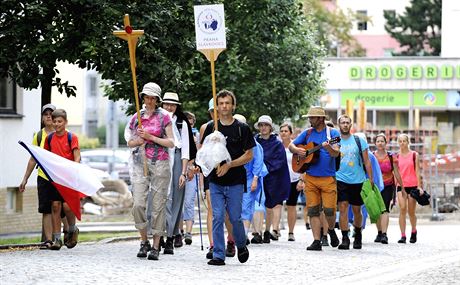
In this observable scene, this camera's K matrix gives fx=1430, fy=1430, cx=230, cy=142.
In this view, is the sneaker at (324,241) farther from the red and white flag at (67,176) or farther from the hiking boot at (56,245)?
the hiking boot at (56,245)

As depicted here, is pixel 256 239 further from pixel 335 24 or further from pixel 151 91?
pixel 335 24

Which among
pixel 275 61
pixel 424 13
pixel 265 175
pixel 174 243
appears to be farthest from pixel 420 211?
pixel 424 13

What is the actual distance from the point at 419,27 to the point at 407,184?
6163cm

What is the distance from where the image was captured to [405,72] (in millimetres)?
62312

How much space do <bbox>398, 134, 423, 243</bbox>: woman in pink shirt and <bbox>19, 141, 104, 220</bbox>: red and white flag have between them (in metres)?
5.56

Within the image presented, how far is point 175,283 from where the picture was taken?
12711 mm

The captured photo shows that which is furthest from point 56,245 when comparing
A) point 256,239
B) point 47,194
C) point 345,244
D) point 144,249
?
point 345,244

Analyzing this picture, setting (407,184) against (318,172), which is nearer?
(318,172)

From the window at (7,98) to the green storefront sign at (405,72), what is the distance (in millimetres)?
38361

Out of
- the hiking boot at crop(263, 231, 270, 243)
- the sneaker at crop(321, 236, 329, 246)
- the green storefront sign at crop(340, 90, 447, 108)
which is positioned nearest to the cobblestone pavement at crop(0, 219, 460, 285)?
the sneaker at crop(321, 236, 329, 246)

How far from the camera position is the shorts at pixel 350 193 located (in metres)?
18.9

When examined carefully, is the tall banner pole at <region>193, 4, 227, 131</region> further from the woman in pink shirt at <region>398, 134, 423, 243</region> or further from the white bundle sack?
the woman in pink shirt at <region>398, 134, 423, 243</region>

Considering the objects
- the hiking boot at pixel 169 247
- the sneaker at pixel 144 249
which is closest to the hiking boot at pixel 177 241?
the hiking boot at pixel 169 247

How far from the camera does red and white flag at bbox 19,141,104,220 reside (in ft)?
56.0
